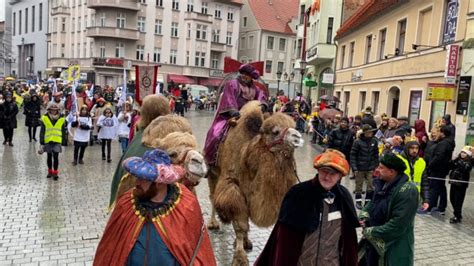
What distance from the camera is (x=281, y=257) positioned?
3.41 meters

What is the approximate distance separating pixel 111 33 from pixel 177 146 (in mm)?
47485

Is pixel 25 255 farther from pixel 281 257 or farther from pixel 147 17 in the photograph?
pixel 147 17

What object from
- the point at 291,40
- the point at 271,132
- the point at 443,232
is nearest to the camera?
the point at 271,132

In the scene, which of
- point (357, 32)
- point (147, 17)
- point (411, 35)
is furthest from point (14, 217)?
point (147, 17)

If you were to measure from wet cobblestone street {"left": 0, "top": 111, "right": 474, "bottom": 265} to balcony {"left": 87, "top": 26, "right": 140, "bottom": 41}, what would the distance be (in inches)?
1537

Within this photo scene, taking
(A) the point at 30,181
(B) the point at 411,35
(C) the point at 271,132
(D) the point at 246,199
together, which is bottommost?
(A) the point at 30,181

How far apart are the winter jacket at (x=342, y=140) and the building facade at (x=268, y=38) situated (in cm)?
4601

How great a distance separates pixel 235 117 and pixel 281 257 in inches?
105

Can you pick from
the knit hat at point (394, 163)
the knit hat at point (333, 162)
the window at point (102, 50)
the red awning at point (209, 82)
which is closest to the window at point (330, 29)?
the red awning at point (209, 82)

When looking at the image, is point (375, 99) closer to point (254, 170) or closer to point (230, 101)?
point (230, 101)

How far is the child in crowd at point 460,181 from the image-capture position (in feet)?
26.5

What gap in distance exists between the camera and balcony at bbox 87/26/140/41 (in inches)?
1873

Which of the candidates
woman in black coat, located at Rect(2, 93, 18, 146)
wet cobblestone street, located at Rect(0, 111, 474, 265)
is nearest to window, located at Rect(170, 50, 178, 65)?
woman in black coat, located at Rect(2, 93, 18, 146)

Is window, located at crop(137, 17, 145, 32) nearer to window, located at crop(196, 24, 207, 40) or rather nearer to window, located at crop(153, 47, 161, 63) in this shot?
window, located at crop(153, 47, 161, 63)
